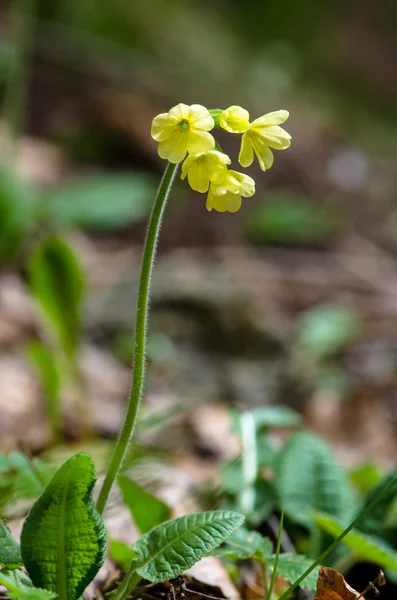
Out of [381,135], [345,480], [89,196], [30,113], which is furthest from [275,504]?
[381,135]

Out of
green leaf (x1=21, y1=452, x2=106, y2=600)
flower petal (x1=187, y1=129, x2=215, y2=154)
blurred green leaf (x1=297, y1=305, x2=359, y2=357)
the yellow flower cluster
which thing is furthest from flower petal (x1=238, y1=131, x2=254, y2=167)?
blurred green leaf (x1=297, y1=305, x2=359, y2=357)

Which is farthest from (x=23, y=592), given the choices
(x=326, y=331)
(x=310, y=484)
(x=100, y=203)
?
(x=100, y=203)

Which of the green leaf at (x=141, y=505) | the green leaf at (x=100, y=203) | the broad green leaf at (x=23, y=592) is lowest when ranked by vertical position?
the broad green leaf at (x=23, y=592)

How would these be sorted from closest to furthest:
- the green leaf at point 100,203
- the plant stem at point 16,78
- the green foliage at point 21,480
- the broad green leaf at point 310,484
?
the green foliage at point 21,480 < the broad green leaf at point 310,484 < the plant stem at point 16,78 < the green leaf at point 100,203

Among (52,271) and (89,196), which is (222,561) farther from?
(89,196)

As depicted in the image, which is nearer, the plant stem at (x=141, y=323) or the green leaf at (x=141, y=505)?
the plant stem at (x=141, y=323)

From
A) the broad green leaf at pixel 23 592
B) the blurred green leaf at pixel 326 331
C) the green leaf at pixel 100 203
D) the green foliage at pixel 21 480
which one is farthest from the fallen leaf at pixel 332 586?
the green leaf at pixel 100 203

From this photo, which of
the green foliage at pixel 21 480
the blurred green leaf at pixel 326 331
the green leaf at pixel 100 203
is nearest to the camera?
the green foliage at pixel 21 480

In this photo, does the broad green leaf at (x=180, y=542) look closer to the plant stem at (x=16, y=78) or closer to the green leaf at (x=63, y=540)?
the green leaf at (x=63, y=540)
